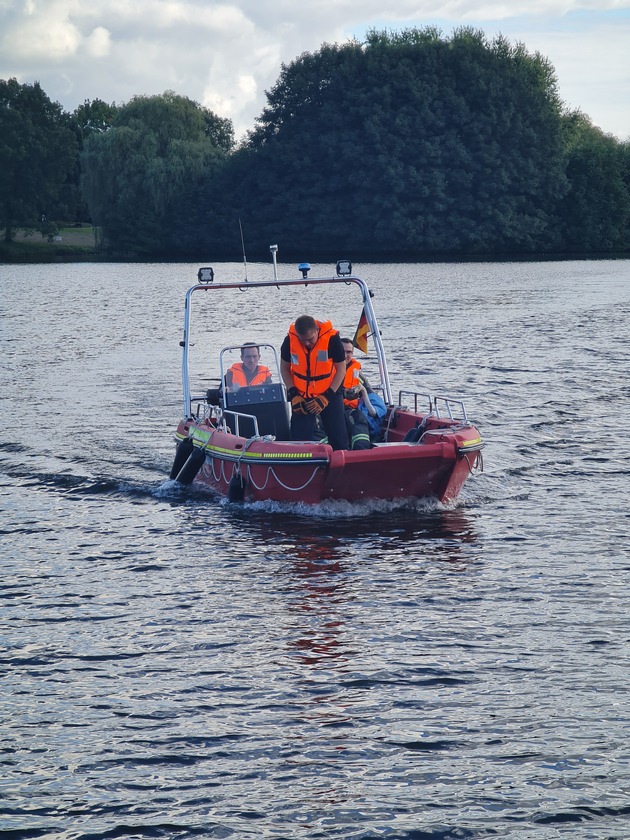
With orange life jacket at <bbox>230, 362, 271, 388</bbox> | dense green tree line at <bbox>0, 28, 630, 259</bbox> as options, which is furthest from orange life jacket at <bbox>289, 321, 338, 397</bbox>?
dense green tree line at <bbox>0, 28, 630, 259</bbox>

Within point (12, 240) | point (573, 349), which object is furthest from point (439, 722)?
point (12, 240)

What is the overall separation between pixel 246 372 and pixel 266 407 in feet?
1.54

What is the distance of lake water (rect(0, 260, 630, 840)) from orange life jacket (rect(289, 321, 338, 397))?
121cm

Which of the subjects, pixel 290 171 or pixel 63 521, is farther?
pixel 290 171

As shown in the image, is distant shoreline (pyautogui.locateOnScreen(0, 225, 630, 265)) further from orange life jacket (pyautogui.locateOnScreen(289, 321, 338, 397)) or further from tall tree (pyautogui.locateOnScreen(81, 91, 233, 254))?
orange life jacket (pyautogui.locateOnScreen(289, 321, 338, 397))

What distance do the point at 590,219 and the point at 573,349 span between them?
51469mm

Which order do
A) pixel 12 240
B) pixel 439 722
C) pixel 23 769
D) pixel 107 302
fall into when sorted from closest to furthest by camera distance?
pixel 23 769 → pixel 439 722 → pixel 107 302 → pixel 12 240

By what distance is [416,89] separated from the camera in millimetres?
75250

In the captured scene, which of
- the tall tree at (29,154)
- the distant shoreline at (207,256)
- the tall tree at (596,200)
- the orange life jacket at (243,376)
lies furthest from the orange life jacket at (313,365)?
the tall tree at (29,154)

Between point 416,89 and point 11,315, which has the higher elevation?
point 416,89

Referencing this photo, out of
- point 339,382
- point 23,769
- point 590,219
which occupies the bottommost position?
point 23,769

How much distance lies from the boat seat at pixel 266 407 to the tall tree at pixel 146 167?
58119 millimetres

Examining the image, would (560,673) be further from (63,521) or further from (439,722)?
A: (63,521)

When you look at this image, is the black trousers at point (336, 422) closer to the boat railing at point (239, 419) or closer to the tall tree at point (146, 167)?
the boat railing at point (239, 419)
